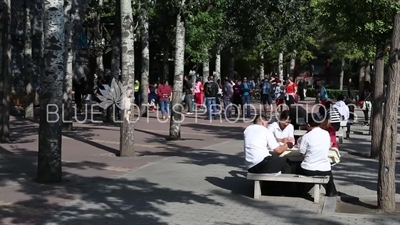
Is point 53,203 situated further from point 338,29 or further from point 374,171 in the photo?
point 338,29

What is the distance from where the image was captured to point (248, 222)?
8508mm

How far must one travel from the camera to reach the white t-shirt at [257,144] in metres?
10.1

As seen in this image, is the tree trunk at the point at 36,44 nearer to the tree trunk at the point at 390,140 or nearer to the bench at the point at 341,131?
the bench at the point at 341,131

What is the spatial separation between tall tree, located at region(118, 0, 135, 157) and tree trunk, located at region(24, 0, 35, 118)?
35.9 ft

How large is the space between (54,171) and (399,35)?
6.03m

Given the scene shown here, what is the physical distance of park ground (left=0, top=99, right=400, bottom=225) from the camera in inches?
346

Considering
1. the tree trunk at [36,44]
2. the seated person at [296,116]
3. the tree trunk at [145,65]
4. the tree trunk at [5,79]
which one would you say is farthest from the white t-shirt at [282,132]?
the tree trunk at [145,65]

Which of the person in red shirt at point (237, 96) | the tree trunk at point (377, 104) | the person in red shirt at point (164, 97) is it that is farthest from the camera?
the person in red shirt at point (237, 96)

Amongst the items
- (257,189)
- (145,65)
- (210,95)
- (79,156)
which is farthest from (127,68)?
(210,95)

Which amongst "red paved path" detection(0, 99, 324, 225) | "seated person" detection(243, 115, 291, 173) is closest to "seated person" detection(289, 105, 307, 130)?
"red paved path" detection(0, 99, 324, 225)

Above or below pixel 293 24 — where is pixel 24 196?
below

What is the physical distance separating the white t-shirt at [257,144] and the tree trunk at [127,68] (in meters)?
4.81

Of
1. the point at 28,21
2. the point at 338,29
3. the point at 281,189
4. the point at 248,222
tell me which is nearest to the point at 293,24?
the point at 28,21

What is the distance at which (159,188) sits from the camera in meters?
10.9
